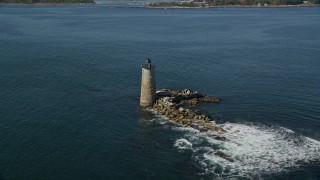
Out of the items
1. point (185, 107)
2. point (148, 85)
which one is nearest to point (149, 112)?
point (148, 85)

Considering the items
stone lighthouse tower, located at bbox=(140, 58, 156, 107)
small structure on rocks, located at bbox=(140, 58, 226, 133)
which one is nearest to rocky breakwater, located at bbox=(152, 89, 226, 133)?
small structure on rocks, located at bbox=(140, 58, 226, 133)

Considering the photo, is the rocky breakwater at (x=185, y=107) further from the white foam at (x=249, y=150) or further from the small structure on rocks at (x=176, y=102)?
the white foam at (x=249, y=150)

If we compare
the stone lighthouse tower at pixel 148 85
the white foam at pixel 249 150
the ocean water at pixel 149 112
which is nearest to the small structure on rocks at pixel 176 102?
the stone lighthouse tower at pixel 148 85

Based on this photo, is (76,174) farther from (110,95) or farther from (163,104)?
(110,95)

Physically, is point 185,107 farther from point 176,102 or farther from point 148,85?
point 148,85

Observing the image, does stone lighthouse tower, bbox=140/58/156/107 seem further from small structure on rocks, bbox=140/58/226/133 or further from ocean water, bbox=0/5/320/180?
ocean water, bbox=0/5/320/180
